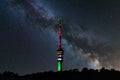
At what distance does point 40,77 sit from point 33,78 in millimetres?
3093

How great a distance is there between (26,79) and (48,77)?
8.26 meters

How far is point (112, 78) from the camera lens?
113688mm

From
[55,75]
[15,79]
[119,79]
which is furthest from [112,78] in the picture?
[15,79]

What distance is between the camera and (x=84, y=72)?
121m

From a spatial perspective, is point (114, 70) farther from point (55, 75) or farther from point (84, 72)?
point (55, 75)

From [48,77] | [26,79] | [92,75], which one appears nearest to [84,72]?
[92,75]

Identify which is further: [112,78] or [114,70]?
[114,70]

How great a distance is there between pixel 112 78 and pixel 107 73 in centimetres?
584

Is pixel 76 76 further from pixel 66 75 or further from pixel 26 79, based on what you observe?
pixel 26 79

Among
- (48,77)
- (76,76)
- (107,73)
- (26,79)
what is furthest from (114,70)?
(26,79)

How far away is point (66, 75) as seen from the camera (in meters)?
118

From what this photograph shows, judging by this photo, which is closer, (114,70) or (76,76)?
(76,76)

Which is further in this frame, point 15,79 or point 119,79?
point 15,79

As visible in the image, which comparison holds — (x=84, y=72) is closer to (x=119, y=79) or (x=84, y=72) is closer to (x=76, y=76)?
(x=76, y=76)
